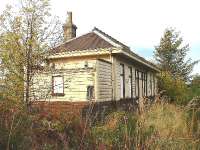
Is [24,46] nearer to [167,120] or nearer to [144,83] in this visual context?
[167,120]

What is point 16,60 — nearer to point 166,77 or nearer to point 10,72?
point 10,72

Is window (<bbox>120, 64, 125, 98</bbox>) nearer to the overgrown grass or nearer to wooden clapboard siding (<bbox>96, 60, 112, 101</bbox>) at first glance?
wooden clapboard siding (<bbox>96, 60, 112, 101</bbox>)

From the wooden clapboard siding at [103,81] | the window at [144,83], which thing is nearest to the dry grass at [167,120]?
the wooden clapboard siding at [103,81]

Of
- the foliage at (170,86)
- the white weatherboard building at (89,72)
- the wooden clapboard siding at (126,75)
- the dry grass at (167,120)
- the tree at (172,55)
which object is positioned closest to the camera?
the dry grass at (167,120)

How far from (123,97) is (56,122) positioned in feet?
39.9

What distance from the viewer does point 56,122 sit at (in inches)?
265

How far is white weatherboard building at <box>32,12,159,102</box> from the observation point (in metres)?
10.8

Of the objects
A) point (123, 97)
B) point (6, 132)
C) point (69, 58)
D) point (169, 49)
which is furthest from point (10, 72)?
point (169, 49)

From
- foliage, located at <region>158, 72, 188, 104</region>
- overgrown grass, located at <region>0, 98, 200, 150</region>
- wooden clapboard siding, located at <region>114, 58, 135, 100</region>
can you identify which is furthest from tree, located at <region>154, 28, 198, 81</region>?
overgrown grass, located at <region>0, 98, 200, 150</region>

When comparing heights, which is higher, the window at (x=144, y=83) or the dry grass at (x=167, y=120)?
the window at (x=144, y=83)

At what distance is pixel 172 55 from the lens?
4869 cm

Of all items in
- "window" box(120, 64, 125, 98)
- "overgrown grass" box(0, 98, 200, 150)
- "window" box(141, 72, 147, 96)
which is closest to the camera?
"overgrown grass" box(0, 98, 200, 150)

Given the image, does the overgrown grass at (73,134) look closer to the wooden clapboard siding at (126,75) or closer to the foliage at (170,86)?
the wooden clapboard siding at (126,75)

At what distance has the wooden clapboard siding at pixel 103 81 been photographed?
14216 millimetres
